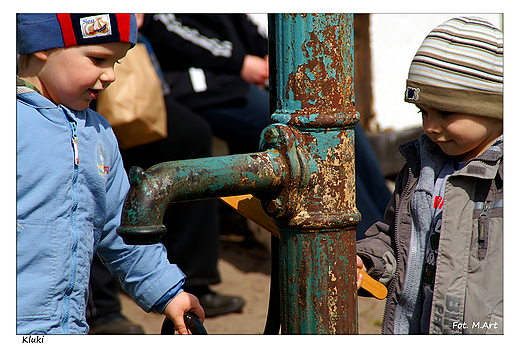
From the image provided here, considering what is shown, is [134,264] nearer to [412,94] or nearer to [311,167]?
[311,167]

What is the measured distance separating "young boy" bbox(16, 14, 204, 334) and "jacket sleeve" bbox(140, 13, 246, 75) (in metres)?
1.28

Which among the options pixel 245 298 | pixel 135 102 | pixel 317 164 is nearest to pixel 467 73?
pixel 317 164

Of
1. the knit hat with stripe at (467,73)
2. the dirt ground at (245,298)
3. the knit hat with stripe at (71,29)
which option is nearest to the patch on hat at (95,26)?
the knit hat with stripe at (71,29)

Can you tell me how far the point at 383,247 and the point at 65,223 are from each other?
2.65ft

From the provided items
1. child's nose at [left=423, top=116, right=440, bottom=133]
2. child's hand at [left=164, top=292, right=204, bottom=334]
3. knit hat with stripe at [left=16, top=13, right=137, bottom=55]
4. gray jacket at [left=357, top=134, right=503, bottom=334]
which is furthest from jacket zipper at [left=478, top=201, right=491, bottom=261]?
knit hat with stripe at [left=16, top=13, right=137, bottom=55]

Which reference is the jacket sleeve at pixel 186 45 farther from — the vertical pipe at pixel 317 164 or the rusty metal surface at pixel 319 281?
the rusty metal surface at pixel 319 281

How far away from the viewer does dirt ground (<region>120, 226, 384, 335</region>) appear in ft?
9.18

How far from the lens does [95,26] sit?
1372mm

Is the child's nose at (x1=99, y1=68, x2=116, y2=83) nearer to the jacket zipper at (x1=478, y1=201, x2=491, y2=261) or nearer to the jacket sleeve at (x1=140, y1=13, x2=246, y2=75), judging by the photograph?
A: the jacket zipper at (x1=478, y1=201, x2=491, y2=261)

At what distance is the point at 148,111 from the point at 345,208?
1373mm

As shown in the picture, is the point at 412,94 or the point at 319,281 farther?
the point at 412,94

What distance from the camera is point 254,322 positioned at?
2.88m

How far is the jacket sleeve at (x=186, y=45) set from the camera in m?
2.71

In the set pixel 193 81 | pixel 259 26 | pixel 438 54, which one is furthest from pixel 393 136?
pixel 438 54
